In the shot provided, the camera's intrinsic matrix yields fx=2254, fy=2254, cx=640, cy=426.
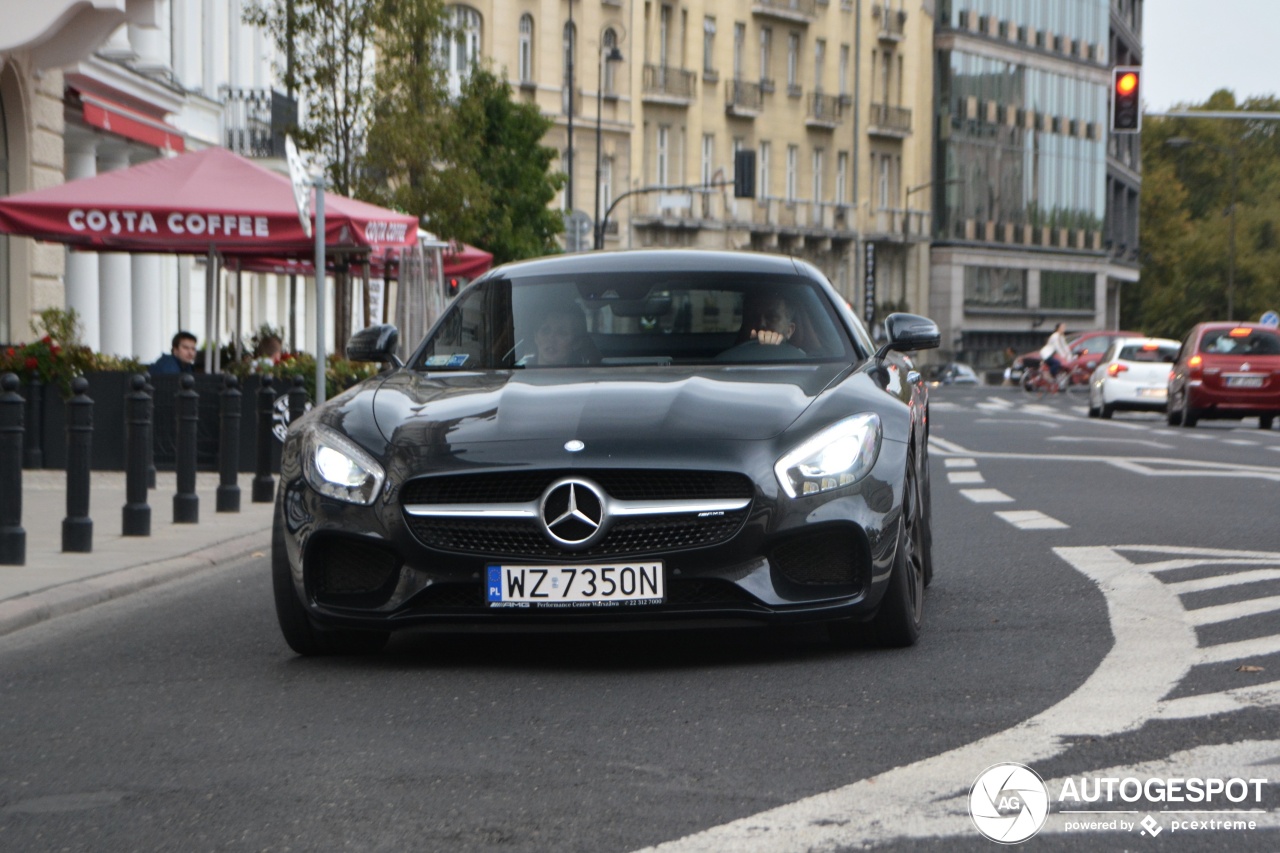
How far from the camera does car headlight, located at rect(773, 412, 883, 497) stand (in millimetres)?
6910

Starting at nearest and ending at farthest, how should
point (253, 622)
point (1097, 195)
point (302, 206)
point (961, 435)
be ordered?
1. point (253, 622)
2. point (302, 206)
3. point (961, 435)
4. point (1097, 195)

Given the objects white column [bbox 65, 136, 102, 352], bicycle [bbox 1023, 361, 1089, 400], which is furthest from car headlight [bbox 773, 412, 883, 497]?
bicycle [bbox 1023, 361, 1089, 400]

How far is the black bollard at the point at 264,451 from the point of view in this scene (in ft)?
52.0

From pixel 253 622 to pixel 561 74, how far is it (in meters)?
61.0

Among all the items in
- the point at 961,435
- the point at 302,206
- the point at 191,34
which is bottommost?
the point at 961,435

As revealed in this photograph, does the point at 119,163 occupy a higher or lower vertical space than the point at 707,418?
higher

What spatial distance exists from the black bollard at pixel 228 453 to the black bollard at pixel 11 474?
4.02m

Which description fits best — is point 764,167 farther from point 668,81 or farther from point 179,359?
point 179,359

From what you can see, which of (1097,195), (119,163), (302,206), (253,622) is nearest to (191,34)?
(119,163)

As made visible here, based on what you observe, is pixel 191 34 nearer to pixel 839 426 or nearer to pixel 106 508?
pixel 106 508

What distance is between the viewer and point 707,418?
7078 mm

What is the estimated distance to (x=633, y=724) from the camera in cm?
603

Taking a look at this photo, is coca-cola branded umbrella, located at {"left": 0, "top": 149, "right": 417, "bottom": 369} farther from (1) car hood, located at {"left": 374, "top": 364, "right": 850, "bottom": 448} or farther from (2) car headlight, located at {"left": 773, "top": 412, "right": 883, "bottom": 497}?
(2) car headlight, located at {"left": 773, "top": 412, "right": 883, "bottom": 497}

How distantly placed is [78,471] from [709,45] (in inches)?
2608
